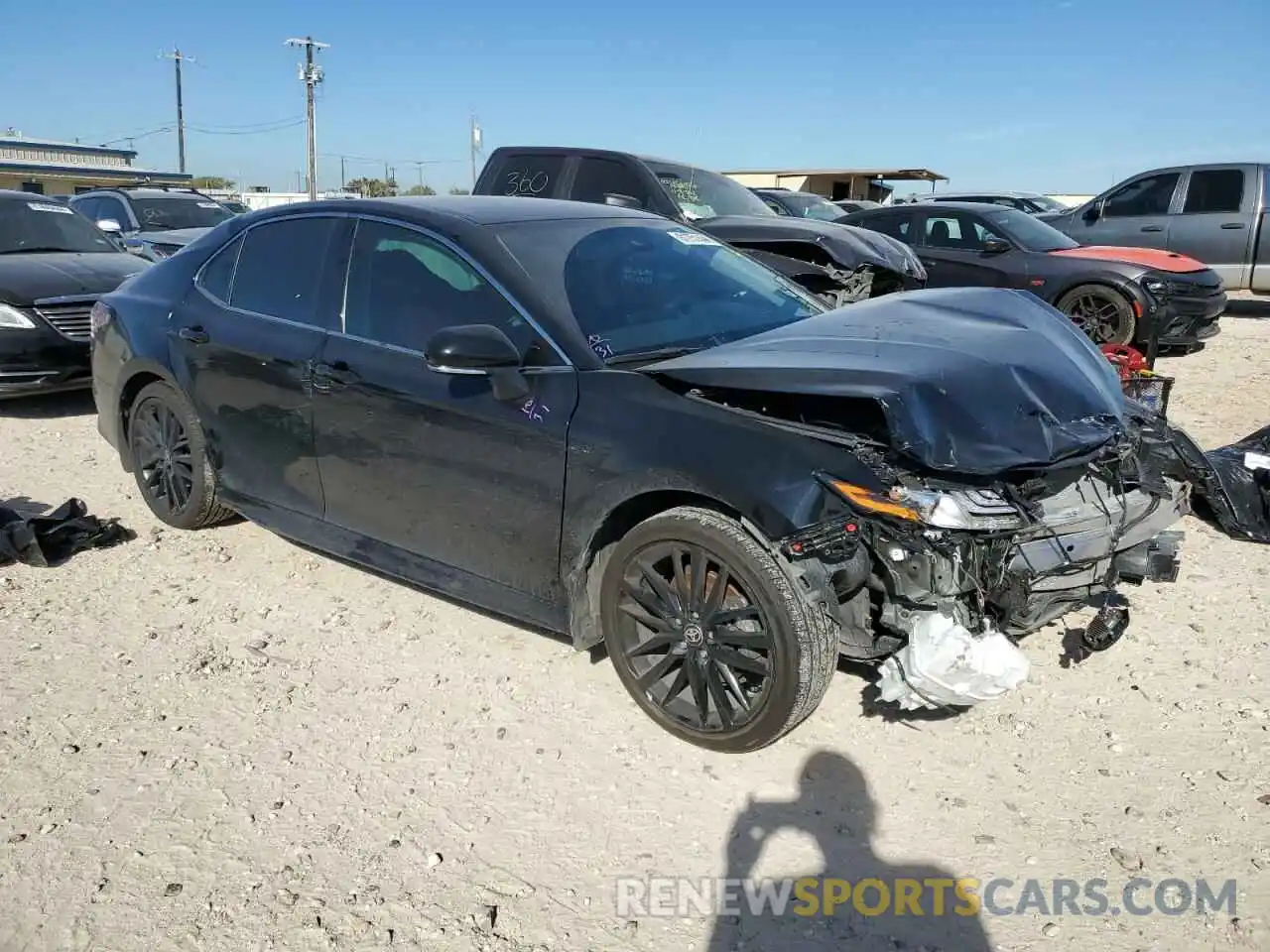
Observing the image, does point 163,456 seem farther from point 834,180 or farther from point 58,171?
point 58,171

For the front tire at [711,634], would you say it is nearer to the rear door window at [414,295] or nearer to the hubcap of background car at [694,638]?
the hubcap of background car at [694,638]

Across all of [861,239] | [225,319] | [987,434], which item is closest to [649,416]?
[987,434]

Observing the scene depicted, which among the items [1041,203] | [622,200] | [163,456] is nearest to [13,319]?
[163,456]

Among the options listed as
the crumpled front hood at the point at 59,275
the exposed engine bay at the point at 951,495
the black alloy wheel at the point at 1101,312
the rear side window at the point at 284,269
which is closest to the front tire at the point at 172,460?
the rear side window at the point at 284,269

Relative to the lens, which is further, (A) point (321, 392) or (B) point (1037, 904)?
(A) point (321, 392)

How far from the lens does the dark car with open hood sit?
7.11 meters

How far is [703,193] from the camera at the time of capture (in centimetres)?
895

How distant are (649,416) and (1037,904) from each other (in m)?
1.72

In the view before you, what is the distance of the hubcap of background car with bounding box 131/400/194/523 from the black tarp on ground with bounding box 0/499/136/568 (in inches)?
11.0

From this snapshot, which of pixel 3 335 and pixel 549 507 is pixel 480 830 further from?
pixel 3 335

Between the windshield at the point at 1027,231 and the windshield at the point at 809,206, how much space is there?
18.4 feet

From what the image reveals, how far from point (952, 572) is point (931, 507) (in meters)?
0.21

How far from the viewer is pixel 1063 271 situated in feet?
30.2

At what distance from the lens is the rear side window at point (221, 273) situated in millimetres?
4527
